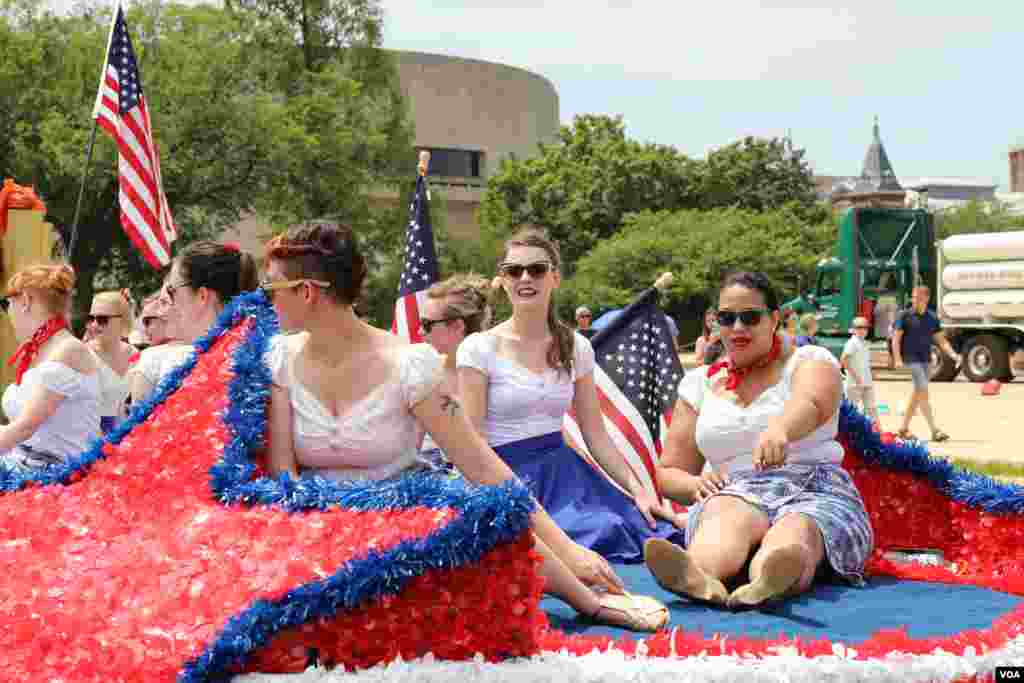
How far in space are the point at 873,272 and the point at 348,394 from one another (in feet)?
89.0

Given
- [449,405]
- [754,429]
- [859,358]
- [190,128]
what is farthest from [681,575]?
[190,128]

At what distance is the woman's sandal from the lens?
3.61m

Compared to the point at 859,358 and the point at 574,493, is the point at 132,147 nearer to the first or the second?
the point at 574,493

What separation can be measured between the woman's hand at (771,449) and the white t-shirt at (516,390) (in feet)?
3.71

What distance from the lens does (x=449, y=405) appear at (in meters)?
3.61

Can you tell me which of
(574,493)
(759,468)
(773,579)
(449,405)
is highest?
(449,405)

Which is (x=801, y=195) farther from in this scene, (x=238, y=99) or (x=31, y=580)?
(x=31, y=580)

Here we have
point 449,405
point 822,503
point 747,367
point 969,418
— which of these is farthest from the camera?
point 969,418

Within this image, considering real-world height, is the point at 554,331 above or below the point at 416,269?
above

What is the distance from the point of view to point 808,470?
476 cm

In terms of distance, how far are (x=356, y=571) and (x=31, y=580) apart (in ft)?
3.07

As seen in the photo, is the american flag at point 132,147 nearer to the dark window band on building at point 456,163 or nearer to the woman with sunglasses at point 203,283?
the woman with sunglasses at point 203,283

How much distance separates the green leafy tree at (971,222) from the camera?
62188 millimetres

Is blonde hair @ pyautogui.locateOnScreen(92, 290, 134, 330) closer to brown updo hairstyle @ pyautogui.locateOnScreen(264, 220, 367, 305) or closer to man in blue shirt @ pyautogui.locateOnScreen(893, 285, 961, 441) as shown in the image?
brown updo hairstyle @ pyautogui.locateOnScreen(264, 220, 367, 305)
